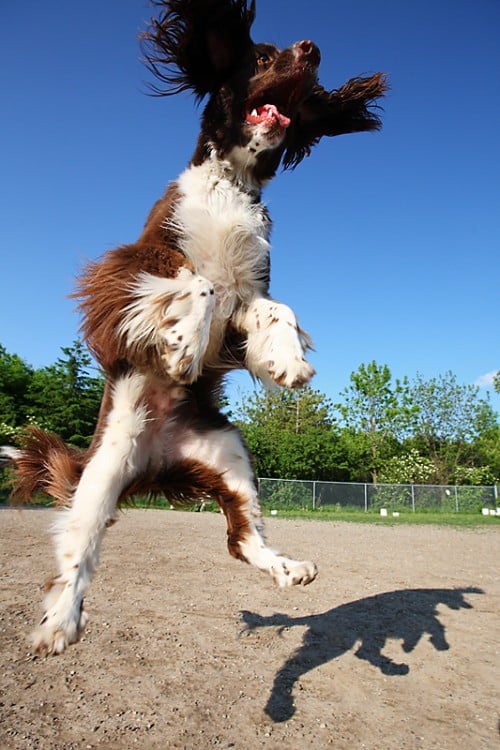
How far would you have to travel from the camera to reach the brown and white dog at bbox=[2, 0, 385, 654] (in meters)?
2.82

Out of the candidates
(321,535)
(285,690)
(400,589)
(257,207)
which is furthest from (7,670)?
(321,535)

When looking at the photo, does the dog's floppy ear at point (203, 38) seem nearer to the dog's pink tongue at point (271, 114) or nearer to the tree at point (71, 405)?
the dog's pink tongue at point (271, 114)

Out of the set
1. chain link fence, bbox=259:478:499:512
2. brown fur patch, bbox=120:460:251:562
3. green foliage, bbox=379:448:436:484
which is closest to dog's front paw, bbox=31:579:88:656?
brown fur patch, bbox=120:460:251:562

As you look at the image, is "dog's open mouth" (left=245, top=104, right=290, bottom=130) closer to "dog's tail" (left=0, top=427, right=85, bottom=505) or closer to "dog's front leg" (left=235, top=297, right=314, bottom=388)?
"dog's front leg" (left=235, top=297, right=314, bottom=388)

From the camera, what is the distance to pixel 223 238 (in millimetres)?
3133

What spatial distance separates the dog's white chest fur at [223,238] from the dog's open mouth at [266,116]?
40 centimetres

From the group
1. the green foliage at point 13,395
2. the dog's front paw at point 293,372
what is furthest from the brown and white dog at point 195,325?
the green foliage at point 13,395

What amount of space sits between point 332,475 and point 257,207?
28.5m

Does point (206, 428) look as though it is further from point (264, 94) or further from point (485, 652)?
point (485, 652)

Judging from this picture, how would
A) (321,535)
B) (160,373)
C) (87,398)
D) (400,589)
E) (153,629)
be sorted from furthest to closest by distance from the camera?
(87,398) → (321,535) → (400,589) → (153,629) → (160,373)

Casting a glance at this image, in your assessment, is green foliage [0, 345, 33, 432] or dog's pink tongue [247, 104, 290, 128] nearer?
dog's pink tongue [247, 104, 290, 128]

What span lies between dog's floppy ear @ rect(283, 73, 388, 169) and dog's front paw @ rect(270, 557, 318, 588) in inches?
109

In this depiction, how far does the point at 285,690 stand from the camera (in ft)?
14.2

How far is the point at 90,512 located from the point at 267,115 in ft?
8.45
